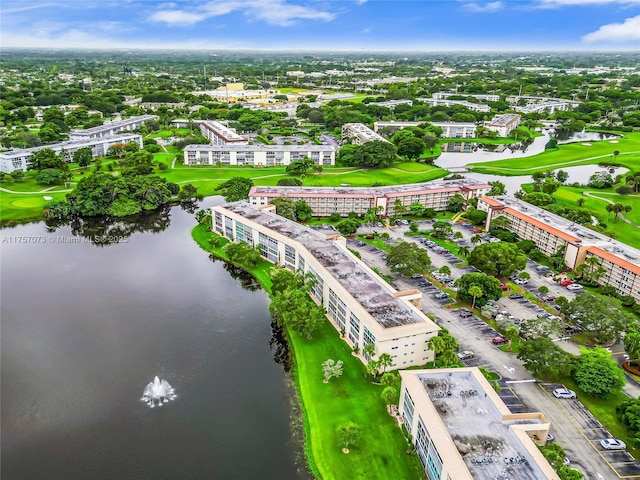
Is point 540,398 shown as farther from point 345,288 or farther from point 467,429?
point 345,288

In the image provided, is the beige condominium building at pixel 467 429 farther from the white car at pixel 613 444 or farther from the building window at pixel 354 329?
the building window at pixel 354 329

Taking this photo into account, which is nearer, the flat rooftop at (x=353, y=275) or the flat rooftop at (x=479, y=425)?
the flat rooftop at (x=479, y=425)

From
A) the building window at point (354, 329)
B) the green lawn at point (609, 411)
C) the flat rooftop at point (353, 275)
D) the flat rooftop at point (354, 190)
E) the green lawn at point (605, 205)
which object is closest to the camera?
the green lawn at point (609, 411)

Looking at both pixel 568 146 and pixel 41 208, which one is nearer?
pixel 41 208

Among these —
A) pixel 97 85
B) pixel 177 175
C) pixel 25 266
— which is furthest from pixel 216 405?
pixel 97 85

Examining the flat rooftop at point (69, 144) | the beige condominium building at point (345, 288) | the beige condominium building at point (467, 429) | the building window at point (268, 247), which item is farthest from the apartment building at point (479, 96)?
the beige condominium building at point (467, 429)

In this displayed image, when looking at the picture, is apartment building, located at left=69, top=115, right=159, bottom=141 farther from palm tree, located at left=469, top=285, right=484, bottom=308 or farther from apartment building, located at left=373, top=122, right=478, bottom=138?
palm tree, located at left=469, top=285, right=484, bottom=308

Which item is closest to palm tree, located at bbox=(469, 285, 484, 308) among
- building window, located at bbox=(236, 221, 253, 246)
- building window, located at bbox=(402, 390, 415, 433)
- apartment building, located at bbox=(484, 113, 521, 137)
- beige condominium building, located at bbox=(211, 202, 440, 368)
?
beige condominium building, located at bbox=(211, 202, 440, 368)

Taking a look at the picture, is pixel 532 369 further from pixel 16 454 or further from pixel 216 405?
pixel 16 454
